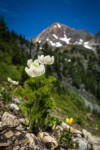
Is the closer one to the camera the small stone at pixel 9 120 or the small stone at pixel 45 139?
the small stone at pixel 45 139

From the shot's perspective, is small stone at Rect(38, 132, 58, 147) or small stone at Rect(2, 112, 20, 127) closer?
small stone at Rect(38, 132, 58, 147)

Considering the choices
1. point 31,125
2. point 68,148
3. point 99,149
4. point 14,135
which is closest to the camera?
point 14,135

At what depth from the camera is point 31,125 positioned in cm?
700

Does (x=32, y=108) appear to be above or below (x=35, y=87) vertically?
below

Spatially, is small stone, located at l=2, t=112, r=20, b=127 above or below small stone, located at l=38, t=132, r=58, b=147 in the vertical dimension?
above

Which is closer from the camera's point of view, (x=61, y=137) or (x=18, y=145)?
(x=18, y=145)

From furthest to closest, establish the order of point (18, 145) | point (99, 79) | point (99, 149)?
point (99, 79)
point (99, 149)
point (18, 145)

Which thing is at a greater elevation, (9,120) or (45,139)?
(9,120)

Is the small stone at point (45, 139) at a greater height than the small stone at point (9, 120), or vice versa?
the small stone at point (9, 120)

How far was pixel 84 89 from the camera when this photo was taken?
145m

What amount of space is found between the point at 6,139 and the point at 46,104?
1692 mm

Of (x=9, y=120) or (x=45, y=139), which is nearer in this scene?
(x=45, y=139)

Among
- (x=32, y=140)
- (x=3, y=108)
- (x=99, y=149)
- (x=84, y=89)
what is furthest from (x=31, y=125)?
(x=84, y=89)

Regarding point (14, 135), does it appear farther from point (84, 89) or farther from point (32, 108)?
point (84, 89)
